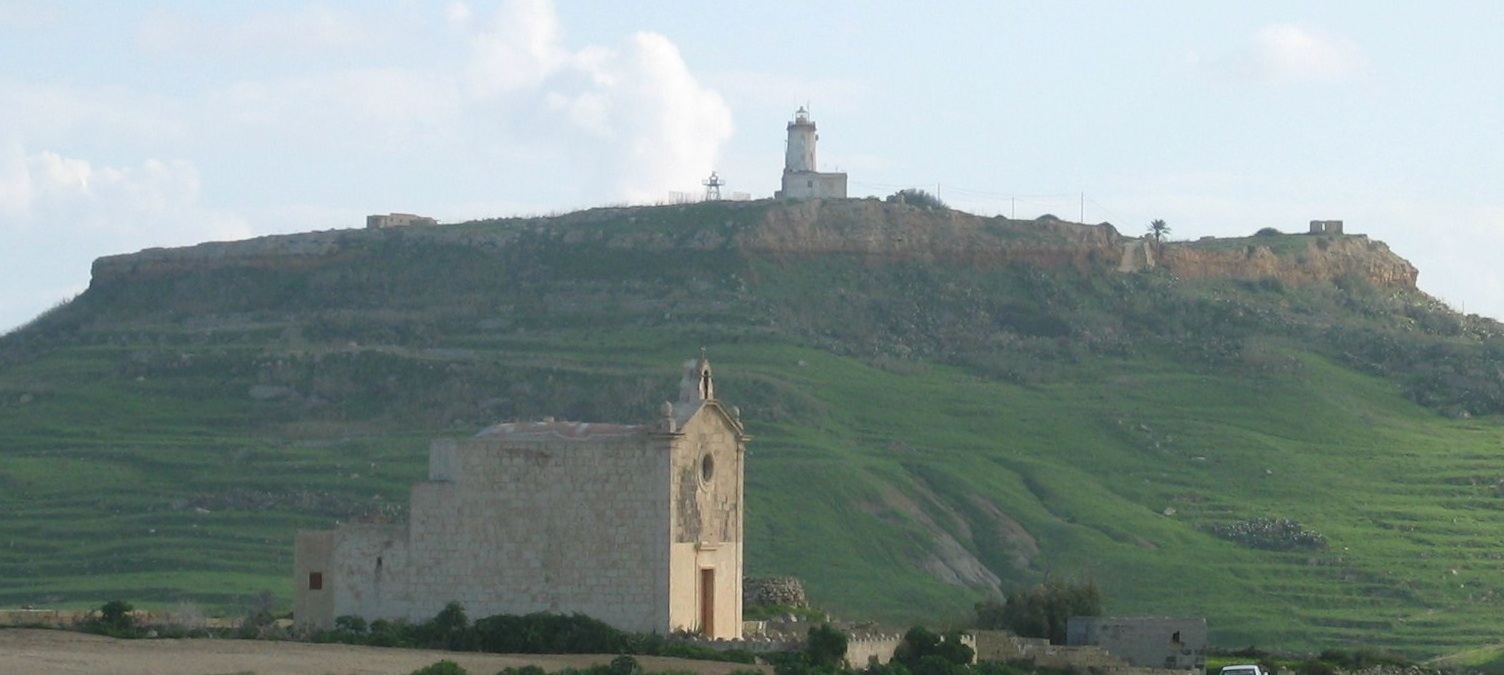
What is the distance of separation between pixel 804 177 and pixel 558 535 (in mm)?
79183

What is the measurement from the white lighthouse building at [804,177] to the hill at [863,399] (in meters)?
4.16

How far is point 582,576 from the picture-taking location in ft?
162

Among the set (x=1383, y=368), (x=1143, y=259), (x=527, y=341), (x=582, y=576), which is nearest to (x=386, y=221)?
(x=527, y=341)

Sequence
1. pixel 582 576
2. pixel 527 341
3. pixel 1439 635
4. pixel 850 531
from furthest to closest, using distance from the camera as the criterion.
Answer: pixel 527 341
pixel 850 531
pixel 1439 635
pixel 582 576

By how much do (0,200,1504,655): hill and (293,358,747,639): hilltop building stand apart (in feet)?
63.2

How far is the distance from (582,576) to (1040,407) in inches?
2265

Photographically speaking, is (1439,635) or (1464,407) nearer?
(1439,635)

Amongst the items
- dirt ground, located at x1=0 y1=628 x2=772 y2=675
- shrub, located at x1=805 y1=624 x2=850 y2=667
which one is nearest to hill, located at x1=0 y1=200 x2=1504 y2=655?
shrub, located at x1=805 y1=624 x2=850 y2=667

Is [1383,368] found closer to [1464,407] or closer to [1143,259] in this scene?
[1464,407]

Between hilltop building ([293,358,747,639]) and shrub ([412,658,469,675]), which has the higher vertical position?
hilltop building ([293,358,747,639])

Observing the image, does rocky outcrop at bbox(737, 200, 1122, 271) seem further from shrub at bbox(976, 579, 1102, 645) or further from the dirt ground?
the dirt ground

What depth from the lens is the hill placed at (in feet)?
274

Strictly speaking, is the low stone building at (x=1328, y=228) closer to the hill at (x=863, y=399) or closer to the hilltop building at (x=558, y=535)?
the hill at (x=863, y=399)

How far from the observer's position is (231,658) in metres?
45.0
